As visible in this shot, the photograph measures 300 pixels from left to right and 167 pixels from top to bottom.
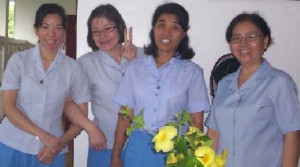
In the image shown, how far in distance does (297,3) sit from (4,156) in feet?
4.91

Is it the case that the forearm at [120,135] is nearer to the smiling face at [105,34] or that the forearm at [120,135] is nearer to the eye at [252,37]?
the smiling face at [105,34]

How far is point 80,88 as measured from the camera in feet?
5.60

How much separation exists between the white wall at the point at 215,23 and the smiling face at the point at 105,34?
18 centimetres

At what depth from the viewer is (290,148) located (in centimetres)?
137

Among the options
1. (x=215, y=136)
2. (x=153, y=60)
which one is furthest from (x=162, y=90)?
(x=215, y=136)

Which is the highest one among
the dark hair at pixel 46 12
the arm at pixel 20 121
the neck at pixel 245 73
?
the dark hair at pixel 46 12

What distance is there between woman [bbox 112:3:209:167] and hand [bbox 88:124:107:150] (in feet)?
0.38

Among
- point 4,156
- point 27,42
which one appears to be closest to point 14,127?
point 4,156

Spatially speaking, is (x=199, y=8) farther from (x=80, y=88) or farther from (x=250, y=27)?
(x=80, y=88)

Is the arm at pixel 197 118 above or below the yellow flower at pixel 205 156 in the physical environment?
below

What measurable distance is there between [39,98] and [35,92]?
28 mm

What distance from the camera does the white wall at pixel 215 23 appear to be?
197 cm

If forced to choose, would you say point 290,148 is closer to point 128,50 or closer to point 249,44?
point 249,44

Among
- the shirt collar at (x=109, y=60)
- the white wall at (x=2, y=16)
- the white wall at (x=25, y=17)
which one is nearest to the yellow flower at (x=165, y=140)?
the shirt collar at (x=109, y=60)
